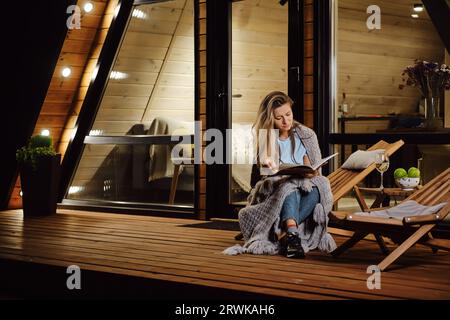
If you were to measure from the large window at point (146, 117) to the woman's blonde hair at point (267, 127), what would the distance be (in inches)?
96.1

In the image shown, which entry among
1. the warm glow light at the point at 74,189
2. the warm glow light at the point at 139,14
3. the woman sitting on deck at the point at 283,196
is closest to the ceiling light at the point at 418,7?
the woman sitting on deck at the point at 283,196

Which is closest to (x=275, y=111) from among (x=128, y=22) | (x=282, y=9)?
(x=282, y=9)

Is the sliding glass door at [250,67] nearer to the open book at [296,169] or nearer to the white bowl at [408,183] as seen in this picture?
the white bowl at [408,183]

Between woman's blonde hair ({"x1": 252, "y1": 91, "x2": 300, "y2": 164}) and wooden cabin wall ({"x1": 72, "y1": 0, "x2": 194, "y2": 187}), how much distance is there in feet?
8.03

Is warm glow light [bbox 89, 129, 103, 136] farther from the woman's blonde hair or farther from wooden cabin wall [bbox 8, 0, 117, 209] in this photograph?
the woman's blonde hair

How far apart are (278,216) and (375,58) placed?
2.31 meters

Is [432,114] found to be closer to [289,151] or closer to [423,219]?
[289,151]

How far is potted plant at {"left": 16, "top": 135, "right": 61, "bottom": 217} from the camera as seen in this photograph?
7.66 meters

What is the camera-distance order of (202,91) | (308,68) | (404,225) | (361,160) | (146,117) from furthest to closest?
1. (146,117)
2. (202,91)
3. (308,68)
4. (361,160)
5. (404,225)

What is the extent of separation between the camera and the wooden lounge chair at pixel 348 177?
5133mm

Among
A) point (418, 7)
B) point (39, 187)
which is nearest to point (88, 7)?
point (39, 187)

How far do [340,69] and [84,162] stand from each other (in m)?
3.32

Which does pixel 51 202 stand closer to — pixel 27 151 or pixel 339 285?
pixel 27 151

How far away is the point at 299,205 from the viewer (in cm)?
493
